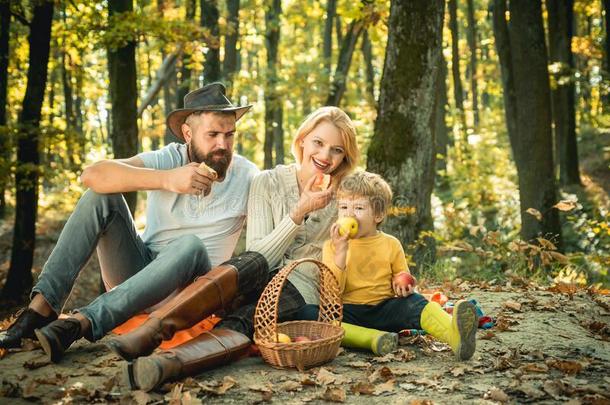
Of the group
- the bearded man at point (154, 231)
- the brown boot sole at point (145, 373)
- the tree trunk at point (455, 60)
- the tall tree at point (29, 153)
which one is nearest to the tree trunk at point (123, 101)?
the tall tree at point (29, 153)

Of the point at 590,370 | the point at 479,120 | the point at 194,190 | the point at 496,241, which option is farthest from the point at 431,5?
the point at 479,120

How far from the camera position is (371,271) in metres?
4.59

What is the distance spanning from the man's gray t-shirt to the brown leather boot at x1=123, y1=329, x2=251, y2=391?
96cm

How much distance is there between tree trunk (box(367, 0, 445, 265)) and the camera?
685 centimetres

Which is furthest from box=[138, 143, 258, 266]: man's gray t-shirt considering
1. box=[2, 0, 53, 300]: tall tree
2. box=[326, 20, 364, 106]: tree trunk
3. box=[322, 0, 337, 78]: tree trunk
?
box=[322, 0, 337, 78]: tree trunk

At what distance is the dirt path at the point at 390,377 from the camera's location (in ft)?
11.4

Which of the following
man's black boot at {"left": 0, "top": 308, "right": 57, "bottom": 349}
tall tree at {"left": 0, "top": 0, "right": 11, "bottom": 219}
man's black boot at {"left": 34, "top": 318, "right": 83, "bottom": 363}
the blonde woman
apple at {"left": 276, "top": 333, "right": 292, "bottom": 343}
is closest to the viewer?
the blonde woman

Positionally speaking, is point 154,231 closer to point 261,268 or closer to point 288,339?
point 261,268

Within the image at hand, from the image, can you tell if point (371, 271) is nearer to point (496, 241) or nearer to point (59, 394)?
point (59, 394)

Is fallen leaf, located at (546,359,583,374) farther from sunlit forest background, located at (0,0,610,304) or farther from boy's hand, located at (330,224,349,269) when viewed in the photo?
sunlit forest background, located at (0,0,610,304)

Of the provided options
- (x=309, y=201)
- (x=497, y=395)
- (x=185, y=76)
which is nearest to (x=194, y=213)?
(x=309, y=201)

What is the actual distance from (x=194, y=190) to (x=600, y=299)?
3.91m

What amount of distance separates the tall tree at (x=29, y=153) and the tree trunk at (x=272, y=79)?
22.6ft

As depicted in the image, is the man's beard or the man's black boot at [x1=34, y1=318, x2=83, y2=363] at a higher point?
the man's beard
